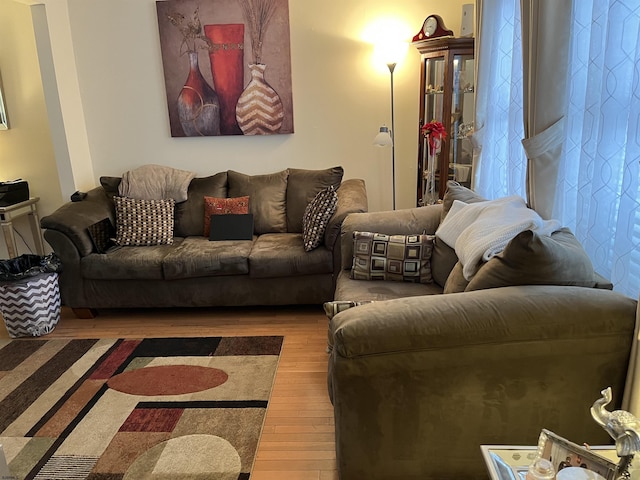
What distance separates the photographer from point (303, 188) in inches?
143

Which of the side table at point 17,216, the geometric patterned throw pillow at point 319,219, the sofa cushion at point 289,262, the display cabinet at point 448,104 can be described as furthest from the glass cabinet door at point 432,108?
the side table at point 17,216

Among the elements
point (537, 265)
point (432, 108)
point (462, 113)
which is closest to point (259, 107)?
point (432, 108)

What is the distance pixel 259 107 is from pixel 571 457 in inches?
129

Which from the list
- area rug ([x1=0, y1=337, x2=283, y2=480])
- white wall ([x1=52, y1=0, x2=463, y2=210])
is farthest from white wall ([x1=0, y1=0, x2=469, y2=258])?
area rug ([x1=0, y1=337, x2=283, y2=480])

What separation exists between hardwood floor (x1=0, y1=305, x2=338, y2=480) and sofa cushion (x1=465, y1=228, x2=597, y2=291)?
0.97 meters

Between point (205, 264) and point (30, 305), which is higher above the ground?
point (205, 264)

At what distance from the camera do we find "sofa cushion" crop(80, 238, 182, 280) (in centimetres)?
315

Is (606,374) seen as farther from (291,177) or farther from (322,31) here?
(322,31)

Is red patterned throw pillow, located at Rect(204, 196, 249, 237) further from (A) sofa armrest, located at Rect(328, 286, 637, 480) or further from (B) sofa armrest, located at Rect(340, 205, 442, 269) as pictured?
(A) sofa armrest, located at Rect(328, 286, 637, 480)

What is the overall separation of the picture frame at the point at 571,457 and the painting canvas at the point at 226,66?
3.15 m

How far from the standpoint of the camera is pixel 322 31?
3.69 meters

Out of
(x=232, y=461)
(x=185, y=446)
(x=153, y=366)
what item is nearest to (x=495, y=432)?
(x=232, y=461)

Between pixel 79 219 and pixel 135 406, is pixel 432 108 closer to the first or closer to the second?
pixel 79 219

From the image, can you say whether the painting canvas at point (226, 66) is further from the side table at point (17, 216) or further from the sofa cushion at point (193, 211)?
the side table at point (17, 216)
